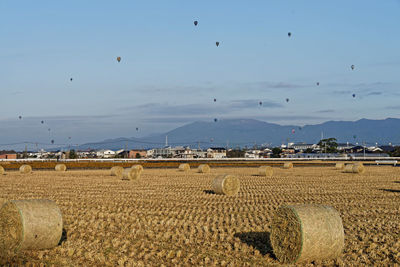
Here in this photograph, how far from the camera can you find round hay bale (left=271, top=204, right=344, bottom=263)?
12203mm

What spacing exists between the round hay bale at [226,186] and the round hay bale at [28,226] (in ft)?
49.8

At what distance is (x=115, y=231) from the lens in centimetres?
1619

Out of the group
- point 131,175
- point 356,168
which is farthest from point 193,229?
point 356,168

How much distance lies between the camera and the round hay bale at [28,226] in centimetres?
1312

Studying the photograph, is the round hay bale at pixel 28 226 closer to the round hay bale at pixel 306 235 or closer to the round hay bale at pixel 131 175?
the round hay bale at pixel 306 235

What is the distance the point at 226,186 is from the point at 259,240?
13.6 m

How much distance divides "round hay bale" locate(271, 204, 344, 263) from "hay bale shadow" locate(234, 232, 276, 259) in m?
0.67

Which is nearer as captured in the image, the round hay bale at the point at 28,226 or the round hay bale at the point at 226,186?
the round hay bale at the point at 28,226

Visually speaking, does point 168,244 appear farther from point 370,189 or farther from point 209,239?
point 370,189

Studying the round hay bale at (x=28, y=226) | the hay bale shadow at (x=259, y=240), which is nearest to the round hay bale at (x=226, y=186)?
the hay bale shadow at (x=259, y=240)

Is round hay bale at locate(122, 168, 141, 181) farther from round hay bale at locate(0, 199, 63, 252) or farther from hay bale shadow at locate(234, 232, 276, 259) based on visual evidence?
round hay bale at locate(0, 199, 63, 252)

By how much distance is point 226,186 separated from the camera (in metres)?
28.4

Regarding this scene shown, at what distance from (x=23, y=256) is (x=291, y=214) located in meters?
6.56

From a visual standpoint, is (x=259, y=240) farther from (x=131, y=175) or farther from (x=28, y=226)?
(x=131, y=175)
